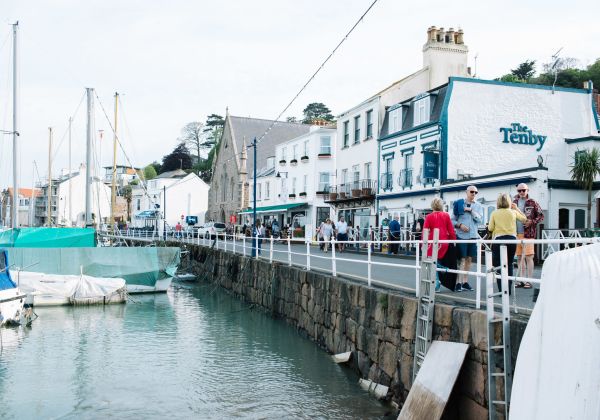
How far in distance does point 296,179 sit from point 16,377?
115 feet

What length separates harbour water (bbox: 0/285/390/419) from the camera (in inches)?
387

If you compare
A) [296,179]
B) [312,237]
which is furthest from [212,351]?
[296,179]

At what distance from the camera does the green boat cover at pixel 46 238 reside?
81.0ft

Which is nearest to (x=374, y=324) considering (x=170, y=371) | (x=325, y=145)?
(x=170, y=371)

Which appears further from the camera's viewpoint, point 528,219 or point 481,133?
point 481,133

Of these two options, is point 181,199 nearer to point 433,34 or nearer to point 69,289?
point 433,34

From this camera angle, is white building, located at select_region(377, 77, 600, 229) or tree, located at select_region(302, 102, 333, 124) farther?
tree, located at select_region(302, 102, 333, 124)

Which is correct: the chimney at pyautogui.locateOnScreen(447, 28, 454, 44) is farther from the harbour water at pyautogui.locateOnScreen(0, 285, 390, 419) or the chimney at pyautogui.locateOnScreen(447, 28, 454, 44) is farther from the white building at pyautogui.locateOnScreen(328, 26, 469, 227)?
the harbour water at pyautogui.locateOnScreen(0, 285, 390, 419)

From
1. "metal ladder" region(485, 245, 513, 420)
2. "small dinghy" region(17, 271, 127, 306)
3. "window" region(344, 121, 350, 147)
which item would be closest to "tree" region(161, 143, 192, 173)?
"window" region(344, 121, 350, 147)

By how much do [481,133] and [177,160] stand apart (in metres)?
82.7

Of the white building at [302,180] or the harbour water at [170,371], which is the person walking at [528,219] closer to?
the harbour water at [170,371]

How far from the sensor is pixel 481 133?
28531 millimetres

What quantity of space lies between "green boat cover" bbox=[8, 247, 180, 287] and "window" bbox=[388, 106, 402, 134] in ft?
43.9

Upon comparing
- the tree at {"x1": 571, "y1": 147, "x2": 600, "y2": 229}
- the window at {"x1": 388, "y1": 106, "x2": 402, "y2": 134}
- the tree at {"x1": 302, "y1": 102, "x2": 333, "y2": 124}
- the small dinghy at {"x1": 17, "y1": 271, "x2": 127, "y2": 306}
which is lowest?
the small dinghy at {"x1": 17, "y1": 271, "x2": 127, "y2": 306}
